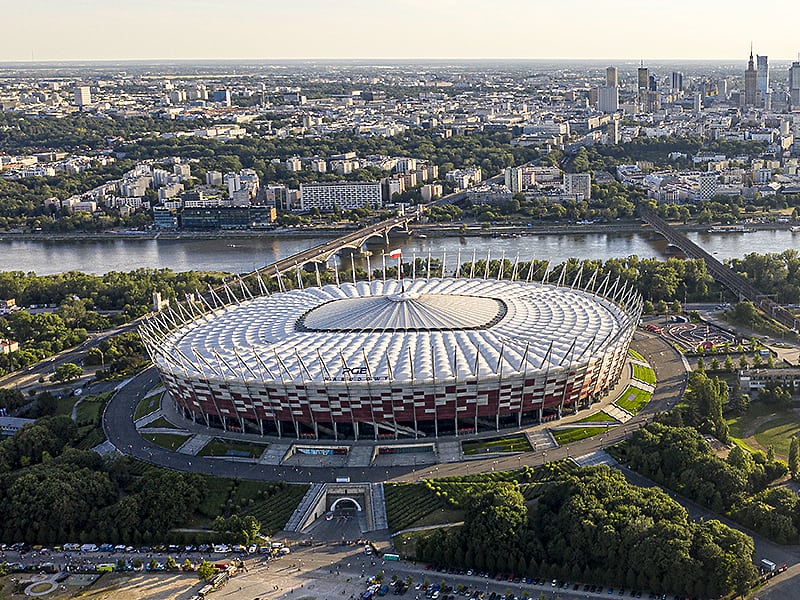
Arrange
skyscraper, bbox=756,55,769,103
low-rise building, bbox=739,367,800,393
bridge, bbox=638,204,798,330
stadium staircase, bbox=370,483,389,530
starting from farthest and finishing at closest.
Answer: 1. skyscraper, bbox=756,55,769,103
2. bridge, bbox=638,204,798,330
3. low-rise building, bbox=739,367,800,393
4. stadium staircase, bbox=370,483,389,530

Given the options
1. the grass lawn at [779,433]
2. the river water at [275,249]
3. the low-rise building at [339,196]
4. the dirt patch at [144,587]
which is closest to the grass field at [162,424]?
the dirt patch at [144,587]

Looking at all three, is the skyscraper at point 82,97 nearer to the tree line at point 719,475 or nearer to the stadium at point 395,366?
the stadium at point 395,366

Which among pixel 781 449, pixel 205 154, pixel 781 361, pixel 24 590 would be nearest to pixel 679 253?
pixel 781 361

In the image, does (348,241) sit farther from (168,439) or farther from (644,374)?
(168,439)

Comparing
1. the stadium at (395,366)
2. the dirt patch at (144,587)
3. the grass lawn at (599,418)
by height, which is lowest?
the dirt patch at (144,587)

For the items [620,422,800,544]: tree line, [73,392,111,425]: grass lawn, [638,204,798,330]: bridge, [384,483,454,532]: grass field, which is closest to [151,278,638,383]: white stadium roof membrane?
[73,392,111,425]: grass lawn

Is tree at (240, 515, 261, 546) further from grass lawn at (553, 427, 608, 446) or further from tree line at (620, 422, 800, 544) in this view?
tree line at (620, 422, 800, 544)
